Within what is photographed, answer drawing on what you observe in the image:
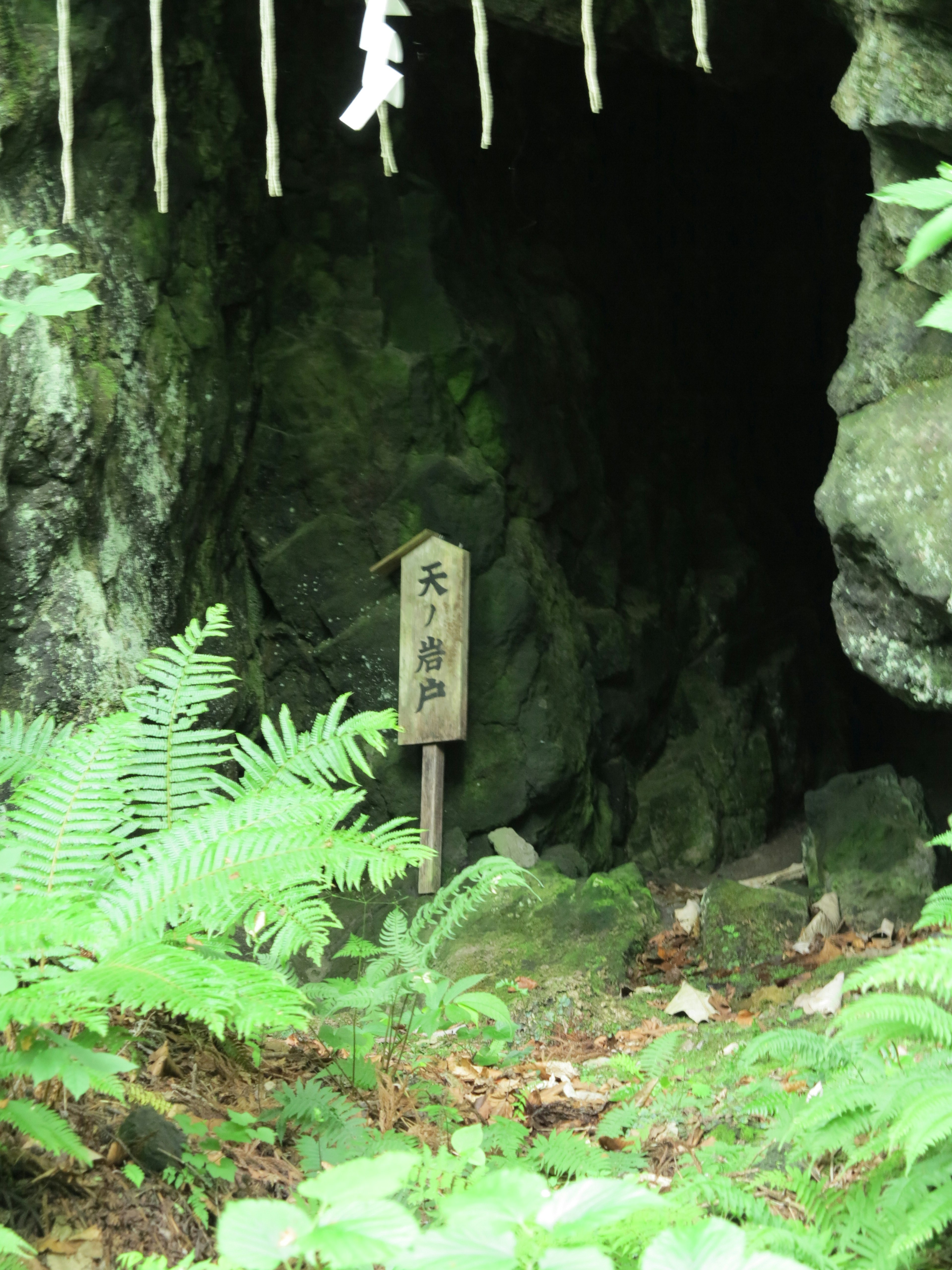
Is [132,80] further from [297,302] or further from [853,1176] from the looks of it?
[853,1176]

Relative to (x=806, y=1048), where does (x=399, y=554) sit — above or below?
above

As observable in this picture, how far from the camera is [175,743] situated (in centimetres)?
313

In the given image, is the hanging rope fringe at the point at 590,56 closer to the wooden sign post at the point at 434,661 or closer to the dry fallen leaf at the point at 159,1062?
the wooden sign post at the point at 434,661

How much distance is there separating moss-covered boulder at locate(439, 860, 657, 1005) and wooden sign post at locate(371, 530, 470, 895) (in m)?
0.69

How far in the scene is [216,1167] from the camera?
2289 mm

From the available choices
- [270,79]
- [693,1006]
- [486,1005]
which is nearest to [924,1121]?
[486,1005]

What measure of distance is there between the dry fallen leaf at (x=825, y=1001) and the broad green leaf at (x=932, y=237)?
2937 mm

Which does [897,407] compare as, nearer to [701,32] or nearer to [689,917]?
[701,32]

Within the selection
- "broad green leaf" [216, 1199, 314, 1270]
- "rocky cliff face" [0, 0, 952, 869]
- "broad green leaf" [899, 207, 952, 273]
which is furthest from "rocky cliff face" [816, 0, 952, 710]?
"broad green leaf" [216, 1199, 314, 1270]

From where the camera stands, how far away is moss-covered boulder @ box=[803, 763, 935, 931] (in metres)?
6.08

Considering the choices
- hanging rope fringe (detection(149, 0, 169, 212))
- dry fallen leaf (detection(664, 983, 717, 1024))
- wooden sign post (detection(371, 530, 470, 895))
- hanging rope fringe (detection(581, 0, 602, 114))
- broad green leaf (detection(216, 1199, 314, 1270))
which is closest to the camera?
broad green leaf (detection(216, 1199, 314, 1270))

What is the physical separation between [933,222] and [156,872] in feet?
6.51

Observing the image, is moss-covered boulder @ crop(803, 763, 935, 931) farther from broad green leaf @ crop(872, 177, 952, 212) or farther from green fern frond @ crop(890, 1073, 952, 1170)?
broad green leaf @ crop(872, 177, 952, 212)

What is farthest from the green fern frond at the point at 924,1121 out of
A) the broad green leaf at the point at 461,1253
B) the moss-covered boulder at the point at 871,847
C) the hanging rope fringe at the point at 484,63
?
the moss-covered boulder at the point at 871,847
